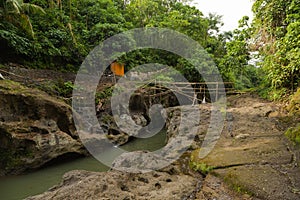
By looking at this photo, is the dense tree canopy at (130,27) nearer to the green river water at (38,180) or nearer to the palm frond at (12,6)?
the palm frond at (12,6)

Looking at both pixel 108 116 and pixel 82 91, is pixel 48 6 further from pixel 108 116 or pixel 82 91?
pixel 108 116

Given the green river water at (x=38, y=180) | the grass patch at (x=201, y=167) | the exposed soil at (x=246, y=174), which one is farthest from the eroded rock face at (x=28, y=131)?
the grass patch at (x=201, y=167)

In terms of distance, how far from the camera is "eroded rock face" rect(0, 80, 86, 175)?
6.59 metres

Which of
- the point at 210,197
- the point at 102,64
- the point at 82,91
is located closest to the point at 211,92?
the point at 102,64

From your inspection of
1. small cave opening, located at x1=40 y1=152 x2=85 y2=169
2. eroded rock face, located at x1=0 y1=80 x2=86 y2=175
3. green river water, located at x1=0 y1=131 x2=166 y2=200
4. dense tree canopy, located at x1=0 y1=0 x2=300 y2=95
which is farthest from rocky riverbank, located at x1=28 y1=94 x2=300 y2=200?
dense tree canopy, located at x1=0 y1=0 x2=300 y2=95

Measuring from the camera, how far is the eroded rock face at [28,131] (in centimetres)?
659

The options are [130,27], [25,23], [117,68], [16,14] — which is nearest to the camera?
[16,14]

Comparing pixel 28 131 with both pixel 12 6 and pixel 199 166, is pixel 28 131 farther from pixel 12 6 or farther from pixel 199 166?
pixel 12 6

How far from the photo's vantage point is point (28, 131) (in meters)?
6.90

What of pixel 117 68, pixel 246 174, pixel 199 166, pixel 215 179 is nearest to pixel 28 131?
pixel 199 166

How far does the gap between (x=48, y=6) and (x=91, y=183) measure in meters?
15.5

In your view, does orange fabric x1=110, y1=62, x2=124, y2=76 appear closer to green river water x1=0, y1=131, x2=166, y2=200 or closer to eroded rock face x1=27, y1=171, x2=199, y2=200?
green river water x1=0, y1=131, x2=166, y2=200

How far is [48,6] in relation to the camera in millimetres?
15148

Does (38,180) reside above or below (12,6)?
below
